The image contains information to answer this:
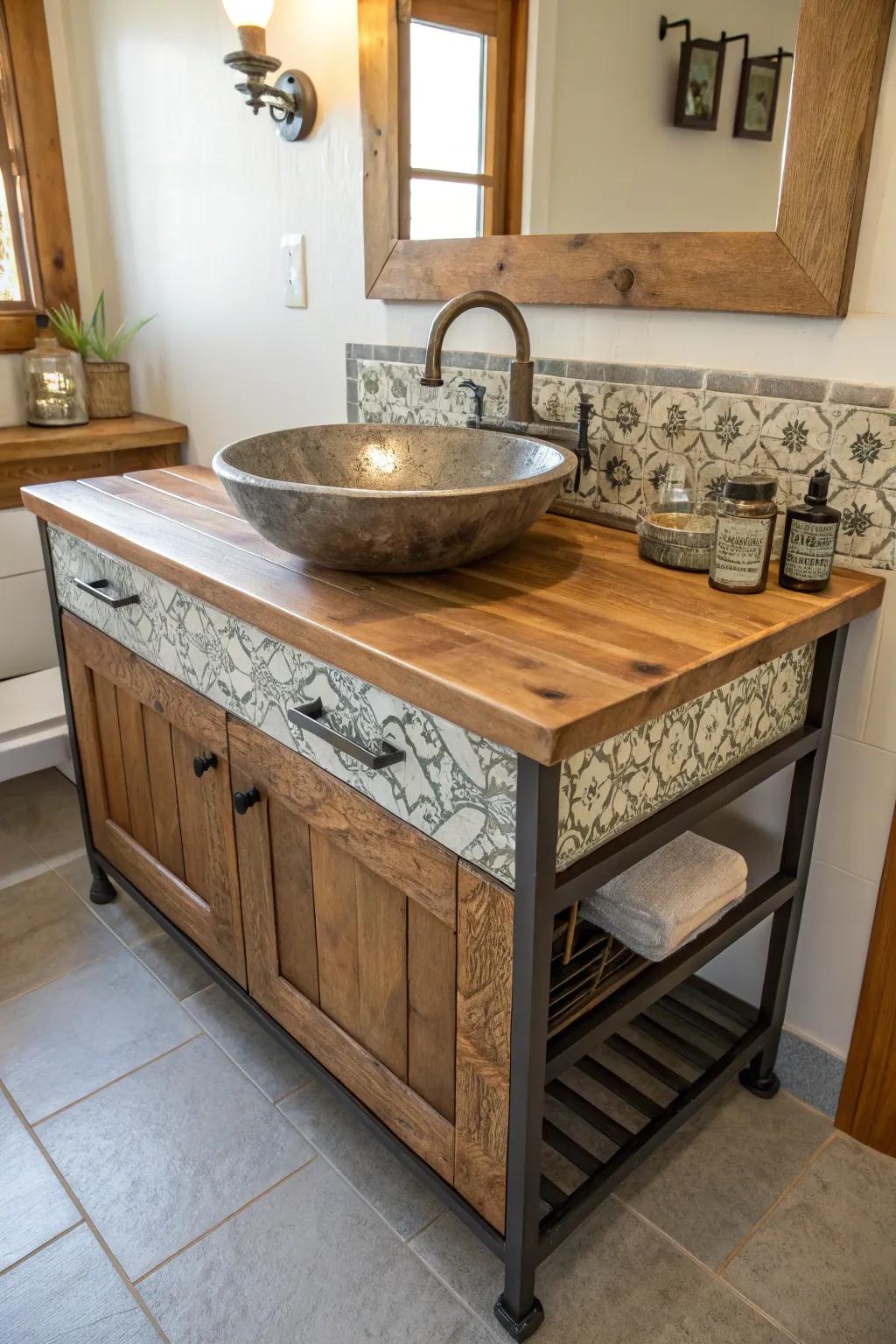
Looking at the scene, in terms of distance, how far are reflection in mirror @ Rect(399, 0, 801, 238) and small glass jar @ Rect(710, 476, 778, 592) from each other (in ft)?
1.09

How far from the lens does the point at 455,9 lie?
4.44 feet

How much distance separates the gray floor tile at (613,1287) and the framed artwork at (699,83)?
137 centimetres

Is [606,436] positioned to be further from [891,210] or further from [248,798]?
[248,798]

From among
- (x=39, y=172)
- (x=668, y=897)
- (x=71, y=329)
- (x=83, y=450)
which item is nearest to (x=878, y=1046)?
(x=668, y=897)

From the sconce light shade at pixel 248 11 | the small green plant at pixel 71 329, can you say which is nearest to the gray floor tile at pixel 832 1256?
the sconce light shade at pixel 248 11

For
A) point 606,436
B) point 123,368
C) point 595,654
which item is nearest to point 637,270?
point 606,436

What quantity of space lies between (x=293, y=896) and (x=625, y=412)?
79 cm

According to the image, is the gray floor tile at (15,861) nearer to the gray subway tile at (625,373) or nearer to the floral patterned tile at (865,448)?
the gray subway tile at (625,373)

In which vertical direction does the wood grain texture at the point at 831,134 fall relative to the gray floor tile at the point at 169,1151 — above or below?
above

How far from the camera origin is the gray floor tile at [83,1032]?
1453mm

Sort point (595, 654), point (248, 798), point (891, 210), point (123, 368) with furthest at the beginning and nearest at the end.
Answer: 1. point (123, 368)
2. point (248, 798)
3. point (891, 210)
4. point (595, 654)

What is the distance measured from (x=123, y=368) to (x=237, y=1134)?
1.74 meters

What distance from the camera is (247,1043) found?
152 centimetres

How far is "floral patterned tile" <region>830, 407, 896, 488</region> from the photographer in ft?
3.49
